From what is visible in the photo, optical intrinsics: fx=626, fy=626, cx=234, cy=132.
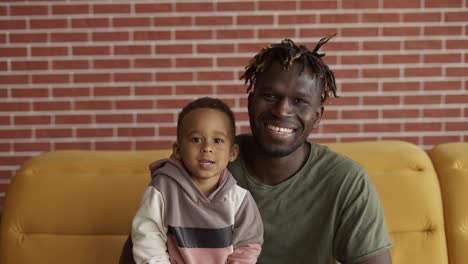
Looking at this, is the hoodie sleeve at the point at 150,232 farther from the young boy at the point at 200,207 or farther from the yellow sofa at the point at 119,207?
the yellow sofa at the point at 119,207

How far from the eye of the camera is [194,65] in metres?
3.06

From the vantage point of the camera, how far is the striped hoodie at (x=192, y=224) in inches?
67.9

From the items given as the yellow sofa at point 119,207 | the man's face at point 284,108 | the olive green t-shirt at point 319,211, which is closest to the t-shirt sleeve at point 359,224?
the olive green t-shirt at point 319,211

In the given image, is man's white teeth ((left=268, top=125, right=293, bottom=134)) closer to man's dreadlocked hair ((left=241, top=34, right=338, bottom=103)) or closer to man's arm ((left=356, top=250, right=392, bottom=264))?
man's dreadlocked hair ((left=241, top=34, right=338, bottom=103))

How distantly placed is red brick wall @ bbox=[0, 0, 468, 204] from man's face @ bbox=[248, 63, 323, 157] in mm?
1251

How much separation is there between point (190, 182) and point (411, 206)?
765 mm

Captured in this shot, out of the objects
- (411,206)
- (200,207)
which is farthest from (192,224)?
(411,206)

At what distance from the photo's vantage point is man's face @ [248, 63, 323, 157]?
5.89 feet

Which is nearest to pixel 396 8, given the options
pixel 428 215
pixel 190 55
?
pixel 190 55

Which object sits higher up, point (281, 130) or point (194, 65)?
point (194, 65)

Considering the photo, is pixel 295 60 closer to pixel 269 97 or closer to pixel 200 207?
pixel 269 97

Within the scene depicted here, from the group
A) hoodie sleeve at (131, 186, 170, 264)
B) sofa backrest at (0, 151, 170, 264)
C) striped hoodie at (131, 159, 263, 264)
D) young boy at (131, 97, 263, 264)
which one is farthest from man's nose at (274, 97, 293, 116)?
sofa backrest at (0, 151, 170, 264)

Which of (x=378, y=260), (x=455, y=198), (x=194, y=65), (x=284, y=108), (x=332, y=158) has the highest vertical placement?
(x=194, y=65)

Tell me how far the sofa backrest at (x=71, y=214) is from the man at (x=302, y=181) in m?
0.48
